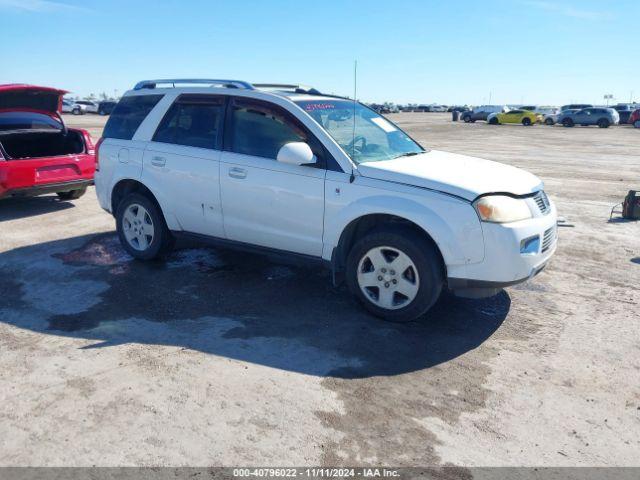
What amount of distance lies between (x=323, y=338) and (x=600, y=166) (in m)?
14.1

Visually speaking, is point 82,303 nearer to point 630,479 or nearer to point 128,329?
point 128,329

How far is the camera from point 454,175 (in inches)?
173

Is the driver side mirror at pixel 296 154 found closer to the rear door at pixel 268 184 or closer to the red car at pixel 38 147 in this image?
the rear door at pixel 268 184

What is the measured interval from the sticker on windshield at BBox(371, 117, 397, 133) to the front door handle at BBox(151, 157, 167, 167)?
7.18ft

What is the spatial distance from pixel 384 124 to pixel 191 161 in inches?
79.0

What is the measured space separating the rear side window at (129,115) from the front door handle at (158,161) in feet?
1.69

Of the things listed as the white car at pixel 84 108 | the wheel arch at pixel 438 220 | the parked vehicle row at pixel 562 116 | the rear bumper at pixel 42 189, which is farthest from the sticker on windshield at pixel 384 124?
the white car at pixel 84 108

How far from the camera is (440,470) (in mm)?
2750

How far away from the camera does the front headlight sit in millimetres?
4070

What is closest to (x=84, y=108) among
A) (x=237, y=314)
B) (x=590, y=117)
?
(x=590, y=117)

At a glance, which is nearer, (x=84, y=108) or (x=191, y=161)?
(x=191, y=161)

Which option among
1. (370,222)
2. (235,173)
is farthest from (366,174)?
(235,173)

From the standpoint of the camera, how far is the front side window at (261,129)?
4.90 m

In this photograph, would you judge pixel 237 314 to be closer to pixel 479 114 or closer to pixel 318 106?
pixel 318 106
